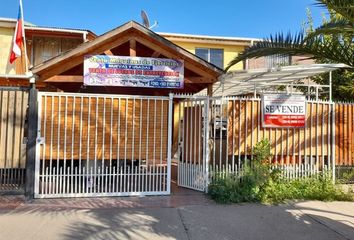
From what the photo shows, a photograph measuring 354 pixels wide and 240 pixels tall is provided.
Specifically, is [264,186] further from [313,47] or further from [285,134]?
[313,47]

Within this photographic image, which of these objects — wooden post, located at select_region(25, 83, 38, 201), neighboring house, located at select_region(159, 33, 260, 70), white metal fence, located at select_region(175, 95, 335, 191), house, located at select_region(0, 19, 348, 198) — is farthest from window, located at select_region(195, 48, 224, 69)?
wooden post, located at select_region(25, 83, 38, 201)

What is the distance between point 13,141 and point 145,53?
420cm

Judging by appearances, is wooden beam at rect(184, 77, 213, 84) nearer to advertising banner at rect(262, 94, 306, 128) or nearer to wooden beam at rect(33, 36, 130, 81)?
advertising banner at rect(262, 94, 306, 128)

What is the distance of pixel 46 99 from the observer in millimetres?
8367

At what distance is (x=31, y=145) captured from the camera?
8.14 m

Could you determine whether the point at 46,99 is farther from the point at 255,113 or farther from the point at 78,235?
the point at 255,113

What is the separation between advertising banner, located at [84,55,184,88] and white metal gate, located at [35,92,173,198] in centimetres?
42

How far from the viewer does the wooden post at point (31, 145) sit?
26.7 feet

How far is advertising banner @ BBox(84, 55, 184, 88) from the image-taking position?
8.73m

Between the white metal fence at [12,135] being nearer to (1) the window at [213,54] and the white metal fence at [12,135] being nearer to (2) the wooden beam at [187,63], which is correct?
(2) the wooden beam at [187,63]

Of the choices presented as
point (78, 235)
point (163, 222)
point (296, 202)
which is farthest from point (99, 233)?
point (296, 202)

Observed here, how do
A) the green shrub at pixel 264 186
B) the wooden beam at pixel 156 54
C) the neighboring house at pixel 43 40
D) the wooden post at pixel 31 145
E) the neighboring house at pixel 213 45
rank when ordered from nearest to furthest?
the wooden post at pixel 31 145
the green shrub at pixel 264 186
the wooden beam at pixel 156 54
the neighboring house at pixel 43 40
the neighboring house at pixel 213 45

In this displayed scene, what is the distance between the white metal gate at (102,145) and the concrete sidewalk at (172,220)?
52 centimetres

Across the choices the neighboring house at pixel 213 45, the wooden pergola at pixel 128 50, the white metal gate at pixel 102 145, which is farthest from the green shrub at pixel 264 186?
the neighboring house at pixel 213 45
